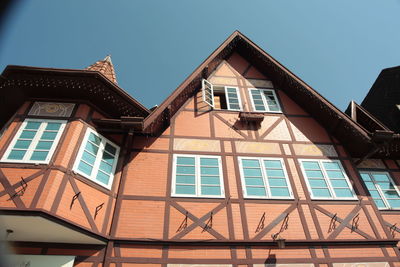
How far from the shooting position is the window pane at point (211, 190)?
8.07 metres

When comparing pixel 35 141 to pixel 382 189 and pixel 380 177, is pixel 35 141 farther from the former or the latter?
pixel 380 177

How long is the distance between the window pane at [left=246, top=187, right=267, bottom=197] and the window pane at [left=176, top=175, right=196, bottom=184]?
6.04 feet

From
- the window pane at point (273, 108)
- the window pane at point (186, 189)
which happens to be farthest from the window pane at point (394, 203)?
the window pane at point (186, 189)

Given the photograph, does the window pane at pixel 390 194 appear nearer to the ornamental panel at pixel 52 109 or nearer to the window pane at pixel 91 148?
the window pane at pixel 91 148

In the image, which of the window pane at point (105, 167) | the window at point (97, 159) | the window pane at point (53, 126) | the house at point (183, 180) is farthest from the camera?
the window pane at point (105, 167)

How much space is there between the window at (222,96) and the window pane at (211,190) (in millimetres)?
3865

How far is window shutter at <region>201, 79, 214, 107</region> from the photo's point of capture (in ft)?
35.9

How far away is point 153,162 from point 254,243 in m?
4.12

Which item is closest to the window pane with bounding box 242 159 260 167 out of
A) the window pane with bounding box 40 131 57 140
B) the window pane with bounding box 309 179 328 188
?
the window pane with bounding box 309 179 328 188

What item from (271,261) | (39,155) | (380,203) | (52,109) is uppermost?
(52,109)

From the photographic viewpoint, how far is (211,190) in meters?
8.16

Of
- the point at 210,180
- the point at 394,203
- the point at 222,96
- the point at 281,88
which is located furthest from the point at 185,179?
the point at 394,203

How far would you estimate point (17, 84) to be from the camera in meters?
8.09

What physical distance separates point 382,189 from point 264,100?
18.9 feet
